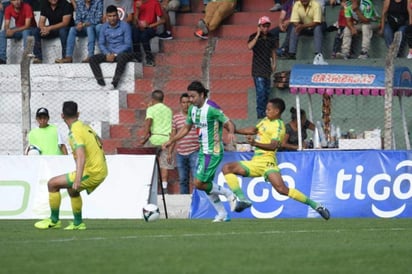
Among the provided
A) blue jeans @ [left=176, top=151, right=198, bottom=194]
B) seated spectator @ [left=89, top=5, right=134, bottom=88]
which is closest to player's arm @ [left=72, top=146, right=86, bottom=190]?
blue jeans @ [left=176, top=151, right=198, bottom=194]

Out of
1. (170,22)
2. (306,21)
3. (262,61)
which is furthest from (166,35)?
(262,61)

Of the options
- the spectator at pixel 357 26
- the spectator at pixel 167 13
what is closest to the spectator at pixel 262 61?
the spectator at pixel 357 26

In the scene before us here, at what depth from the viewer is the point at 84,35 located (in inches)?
1149

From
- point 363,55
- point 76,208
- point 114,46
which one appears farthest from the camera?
point 114,46

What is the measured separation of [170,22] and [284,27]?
2.97 meters

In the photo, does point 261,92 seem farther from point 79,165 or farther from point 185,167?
point 79,165

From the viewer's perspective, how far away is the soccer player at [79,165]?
669 inches

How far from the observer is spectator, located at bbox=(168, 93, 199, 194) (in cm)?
2422

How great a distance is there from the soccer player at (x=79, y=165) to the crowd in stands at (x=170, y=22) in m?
9.41

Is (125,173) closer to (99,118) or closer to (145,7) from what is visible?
(99,118)

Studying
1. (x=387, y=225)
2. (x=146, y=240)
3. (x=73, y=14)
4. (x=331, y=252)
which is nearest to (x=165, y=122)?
(x=73, y=14)

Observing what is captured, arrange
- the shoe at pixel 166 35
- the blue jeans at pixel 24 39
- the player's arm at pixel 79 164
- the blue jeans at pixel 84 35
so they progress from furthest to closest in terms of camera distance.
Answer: the blue jeans at pixel 24 39 → the shoe at pixel 166 35 → the blue jeans at pixel 84 35 → the player's arm at pixel 79 164

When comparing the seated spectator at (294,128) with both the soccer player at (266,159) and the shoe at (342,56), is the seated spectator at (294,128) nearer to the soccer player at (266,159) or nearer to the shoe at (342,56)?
the shoe at (342,56)

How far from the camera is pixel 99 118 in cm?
2781
